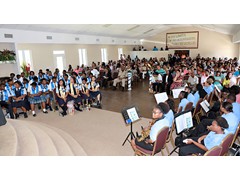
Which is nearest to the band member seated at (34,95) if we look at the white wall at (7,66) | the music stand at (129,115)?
the white wall at (7,66)

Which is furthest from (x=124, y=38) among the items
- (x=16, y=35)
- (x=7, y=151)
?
(x=7, y=151)

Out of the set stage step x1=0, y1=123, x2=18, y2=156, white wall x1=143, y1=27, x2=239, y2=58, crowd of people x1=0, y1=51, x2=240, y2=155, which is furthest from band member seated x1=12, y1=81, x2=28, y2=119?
white wall x1=143, y1=27, x2=239, y2=58

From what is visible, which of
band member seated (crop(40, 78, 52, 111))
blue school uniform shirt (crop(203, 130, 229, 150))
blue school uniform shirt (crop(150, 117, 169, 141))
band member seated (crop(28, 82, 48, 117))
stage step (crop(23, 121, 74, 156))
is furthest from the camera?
band member seated (crop(40, 78, 52, 111))

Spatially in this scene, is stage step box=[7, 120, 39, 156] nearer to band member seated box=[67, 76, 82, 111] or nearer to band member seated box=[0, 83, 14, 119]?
band member seated box=[0, 83, 14, 119]

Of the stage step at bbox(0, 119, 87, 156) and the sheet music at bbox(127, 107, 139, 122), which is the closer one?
the stage step at bbox(0, 119, 87, 156)

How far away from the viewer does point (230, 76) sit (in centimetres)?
763

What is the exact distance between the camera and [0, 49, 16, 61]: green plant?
850 cm

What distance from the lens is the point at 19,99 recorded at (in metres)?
6.32

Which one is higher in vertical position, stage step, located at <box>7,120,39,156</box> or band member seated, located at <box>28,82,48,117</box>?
band member seated, located at <box>28,82,48,117</box>

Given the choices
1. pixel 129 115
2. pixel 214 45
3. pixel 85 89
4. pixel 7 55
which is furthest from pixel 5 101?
pixel 214 45

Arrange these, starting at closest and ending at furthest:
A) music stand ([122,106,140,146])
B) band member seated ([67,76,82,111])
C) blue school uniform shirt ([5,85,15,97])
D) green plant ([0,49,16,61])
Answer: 1. music stand ([122,106,140,146])
2. blue school uniform shirt ([5,85,15,97])
3. band member seated ([67,76,82,111])
4. green plant ([0,49,16,61])

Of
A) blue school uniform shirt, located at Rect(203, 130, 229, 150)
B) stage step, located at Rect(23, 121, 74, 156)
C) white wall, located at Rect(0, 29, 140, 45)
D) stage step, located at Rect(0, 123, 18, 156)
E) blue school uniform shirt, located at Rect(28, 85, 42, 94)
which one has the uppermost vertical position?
white wall, located at Rect(0, 29, 140, 45)

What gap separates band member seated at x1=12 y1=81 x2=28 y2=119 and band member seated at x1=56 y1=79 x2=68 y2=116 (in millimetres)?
1021
